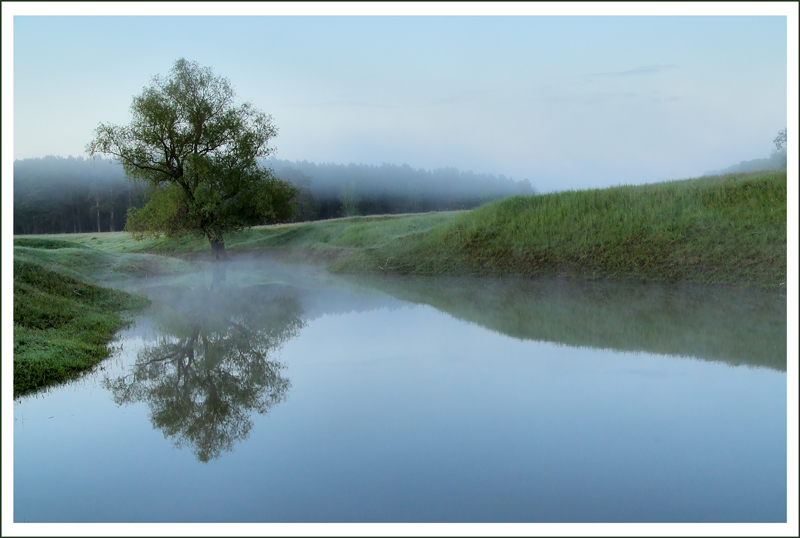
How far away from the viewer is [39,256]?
17359mm

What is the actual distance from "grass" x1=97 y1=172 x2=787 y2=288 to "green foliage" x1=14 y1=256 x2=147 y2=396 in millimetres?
11259

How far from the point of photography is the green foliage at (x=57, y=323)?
24.9 feet

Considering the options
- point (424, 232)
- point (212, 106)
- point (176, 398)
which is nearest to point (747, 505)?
point (176, 398)

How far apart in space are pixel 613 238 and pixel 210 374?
564 inches

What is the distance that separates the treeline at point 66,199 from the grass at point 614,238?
132 feet

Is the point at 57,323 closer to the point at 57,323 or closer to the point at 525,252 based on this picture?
the point at 57,323

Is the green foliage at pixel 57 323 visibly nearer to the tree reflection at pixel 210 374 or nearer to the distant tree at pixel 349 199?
the tree reflection at pixel 210 374

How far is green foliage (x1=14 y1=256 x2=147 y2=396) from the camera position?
7.59 metres

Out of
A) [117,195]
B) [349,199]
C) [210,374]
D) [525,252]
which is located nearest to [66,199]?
[117,195]

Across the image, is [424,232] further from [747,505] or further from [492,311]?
[747,505]

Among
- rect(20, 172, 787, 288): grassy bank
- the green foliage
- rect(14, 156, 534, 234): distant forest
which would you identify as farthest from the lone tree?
rect(14, 156, 534, 234): distant forest

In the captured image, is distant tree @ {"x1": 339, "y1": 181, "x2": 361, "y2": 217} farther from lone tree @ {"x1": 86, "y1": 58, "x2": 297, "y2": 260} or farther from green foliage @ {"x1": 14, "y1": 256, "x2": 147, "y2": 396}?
green foliage @ {"x1": 14, "y1": 256, "x2": 147, "y2": 396}

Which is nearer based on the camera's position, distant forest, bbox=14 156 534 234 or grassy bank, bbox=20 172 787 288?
grassy bank, bbox=20 172 787 288

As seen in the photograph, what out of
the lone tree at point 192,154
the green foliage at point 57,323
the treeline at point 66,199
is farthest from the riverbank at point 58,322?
the treeline at point 66,199
